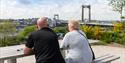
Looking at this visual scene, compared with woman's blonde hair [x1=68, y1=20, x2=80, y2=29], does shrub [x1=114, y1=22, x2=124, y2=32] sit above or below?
below

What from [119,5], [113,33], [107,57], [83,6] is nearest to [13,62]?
[107,57]

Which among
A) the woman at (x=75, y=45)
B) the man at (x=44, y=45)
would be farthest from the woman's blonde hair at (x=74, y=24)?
the man at (x=44, y=45)

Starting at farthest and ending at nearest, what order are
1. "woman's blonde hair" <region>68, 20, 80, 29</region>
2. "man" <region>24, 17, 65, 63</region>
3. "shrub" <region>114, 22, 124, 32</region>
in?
1. "shrub" <region>114, 22, 124, 32</region>
2. "woman's blonde hair" <region>68, 20, 80, 29</region>
3. "man" <region>24, 17, 65, 63</region>

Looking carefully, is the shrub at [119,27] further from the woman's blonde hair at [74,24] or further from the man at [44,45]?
the man at [44,45]

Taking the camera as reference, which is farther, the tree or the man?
the tree

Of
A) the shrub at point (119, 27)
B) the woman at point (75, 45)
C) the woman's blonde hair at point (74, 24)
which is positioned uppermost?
the woman's blonde hair at point (74, 24)

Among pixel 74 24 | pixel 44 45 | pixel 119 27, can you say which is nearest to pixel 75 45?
pixel 74 24

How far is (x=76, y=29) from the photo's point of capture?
5.04 m

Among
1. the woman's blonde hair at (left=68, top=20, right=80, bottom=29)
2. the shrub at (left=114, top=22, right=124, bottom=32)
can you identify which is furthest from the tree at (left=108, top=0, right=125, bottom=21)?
the woman's blonde hair at (left=68, top=20, right=80, bottom=29)

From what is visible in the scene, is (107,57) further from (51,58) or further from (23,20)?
(23,20)

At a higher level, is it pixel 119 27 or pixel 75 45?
pixel 75 45

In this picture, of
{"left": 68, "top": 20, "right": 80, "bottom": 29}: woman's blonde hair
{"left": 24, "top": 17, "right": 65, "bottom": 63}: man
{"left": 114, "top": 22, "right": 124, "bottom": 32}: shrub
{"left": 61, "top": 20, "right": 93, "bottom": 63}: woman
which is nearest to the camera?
{"left": 24, "top": 17, "right": 65, "bottom": 63}: man

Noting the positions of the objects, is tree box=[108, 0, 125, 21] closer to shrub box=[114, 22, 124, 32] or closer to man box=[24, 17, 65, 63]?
shrub box=[114, 22, 124, 32]

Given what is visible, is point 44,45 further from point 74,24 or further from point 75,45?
point 74,24
